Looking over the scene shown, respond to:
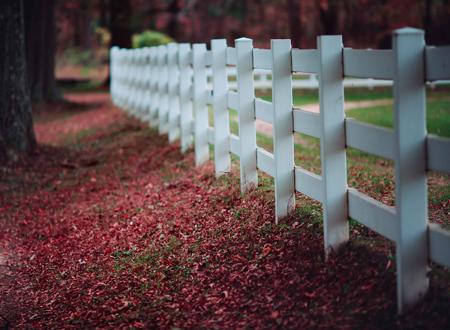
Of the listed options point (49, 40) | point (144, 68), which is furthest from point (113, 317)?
point (49, 40)

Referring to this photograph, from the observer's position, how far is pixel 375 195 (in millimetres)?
8789

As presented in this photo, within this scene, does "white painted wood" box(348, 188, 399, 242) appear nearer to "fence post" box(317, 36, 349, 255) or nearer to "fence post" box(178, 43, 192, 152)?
"fence post" box(317, 36, 349, 255)

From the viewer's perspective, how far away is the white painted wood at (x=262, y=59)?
8.27 m

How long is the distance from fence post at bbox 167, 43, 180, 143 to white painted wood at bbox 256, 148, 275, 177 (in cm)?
580

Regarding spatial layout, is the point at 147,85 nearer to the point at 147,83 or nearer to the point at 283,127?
the point at 147,83

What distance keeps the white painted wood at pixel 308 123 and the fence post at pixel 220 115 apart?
328cm

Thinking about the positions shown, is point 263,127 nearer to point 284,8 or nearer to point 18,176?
point 18,176

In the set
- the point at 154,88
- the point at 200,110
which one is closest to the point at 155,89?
the point at 154,88

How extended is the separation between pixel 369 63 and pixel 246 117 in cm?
360

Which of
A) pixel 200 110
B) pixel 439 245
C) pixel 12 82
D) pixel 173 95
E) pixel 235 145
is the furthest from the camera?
pixel 12 82

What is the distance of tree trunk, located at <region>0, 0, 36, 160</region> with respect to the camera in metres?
15.0

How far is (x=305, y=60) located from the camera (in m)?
7.15

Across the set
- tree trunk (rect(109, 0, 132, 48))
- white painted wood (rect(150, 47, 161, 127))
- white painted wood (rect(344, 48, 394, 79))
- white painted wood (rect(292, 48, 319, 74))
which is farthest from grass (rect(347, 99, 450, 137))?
tree trunk (rect(109, 0, 132, 48))

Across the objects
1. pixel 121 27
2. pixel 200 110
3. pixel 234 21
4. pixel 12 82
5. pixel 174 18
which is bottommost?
pixel 200 110
